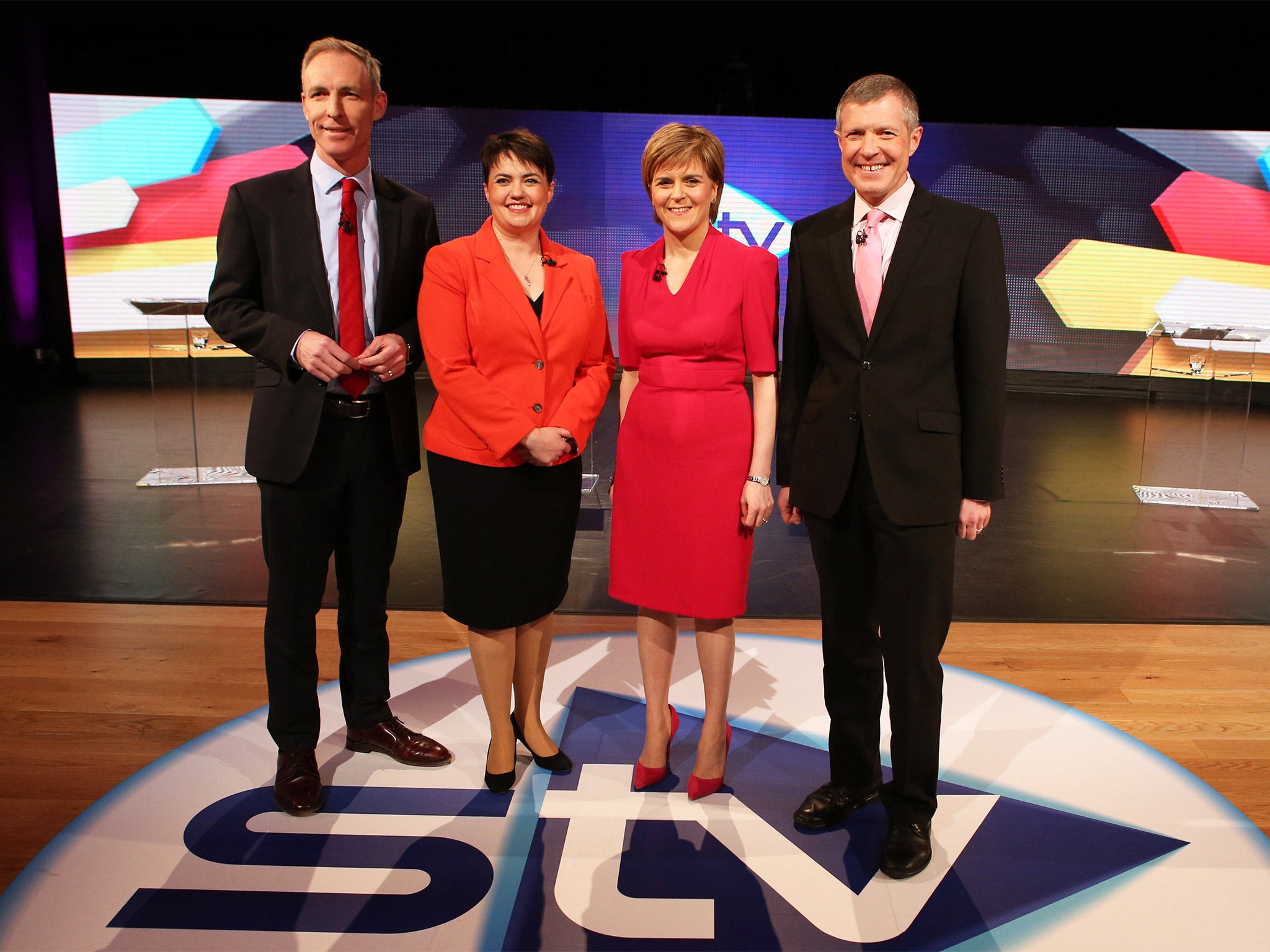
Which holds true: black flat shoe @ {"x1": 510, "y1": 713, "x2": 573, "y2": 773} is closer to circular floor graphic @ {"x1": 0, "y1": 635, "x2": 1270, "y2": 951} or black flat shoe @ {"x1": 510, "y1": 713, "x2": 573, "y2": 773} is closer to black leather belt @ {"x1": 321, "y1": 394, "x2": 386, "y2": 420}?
circular floor graphic @ {"x1": 0, "y1": 635, "x2": 1270, "y2": 951}

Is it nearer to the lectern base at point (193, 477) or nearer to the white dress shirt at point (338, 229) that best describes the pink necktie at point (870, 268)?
the white dress shirt at point (338, 229)

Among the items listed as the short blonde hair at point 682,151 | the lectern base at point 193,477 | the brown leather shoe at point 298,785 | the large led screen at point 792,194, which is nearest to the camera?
the short blonde hair at point 682,151

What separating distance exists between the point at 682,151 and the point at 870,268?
1.70 feet

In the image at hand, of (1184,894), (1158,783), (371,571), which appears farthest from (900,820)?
(371,571)

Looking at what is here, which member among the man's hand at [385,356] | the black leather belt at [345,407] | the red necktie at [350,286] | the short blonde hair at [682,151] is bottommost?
the black leather belt at [345,407]

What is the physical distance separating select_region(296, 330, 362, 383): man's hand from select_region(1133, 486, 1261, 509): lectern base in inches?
215

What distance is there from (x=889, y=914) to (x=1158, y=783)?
41.4 inches

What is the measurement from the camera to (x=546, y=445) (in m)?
2.40

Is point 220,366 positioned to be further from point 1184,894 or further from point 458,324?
point 1184,894

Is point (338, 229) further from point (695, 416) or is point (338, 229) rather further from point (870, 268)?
point (870, 268)

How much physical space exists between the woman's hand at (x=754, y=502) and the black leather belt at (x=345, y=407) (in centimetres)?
99

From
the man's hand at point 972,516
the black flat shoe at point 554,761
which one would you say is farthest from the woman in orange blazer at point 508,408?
the man's hand at point 972,516

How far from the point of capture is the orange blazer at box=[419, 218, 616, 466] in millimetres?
2398

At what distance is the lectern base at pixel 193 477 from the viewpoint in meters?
6.32
